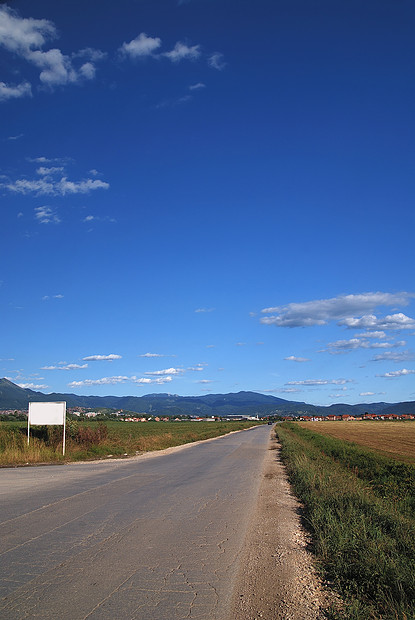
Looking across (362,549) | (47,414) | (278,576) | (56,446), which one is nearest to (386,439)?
(56,446)

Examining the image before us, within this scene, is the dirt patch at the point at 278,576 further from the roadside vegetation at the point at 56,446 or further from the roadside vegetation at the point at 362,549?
the roadside vegetation at the point at 56,446

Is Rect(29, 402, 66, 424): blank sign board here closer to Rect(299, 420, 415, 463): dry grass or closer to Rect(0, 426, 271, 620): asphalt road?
Rect(0, 426, 271, 620): asphalt road

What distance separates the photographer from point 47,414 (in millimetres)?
23344

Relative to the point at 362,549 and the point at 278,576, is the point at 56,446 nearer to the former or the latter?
the point at 278,576

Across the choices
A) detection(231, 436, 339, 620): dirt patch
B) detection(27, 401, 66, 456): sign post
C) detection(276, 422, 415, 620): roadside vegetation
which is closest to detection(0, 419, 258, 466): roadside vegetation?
detection(27, 401, 66, 456): sign post

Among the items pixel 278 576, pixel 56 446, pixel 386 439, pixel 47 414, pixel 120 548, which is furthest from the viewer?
pixel 386 439

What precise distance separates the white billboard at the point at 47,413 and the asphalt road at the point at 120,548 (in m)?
9.34

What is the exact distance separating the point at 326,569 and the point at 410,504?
6501 mm

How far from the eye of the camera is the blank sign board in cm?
2318

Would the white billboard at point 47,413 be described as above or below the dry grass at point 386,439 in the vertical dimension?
above

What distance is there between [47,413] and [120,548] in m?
17.8

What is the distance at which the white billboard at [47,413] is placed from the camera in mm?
23172

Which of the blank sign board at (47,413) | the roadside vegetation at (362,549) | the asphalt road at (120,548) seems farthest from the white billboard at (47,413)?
the roadside vegetation at (362,549)

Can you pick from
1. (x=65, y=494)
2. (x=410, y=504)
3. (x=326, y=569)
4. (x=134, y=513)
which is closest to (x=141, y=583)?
(x=326, y=569)
